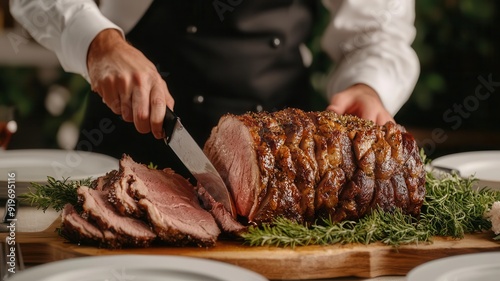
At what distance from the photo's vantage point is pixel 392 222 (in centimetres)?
210

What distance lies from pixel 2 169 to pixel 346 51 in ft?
4.56

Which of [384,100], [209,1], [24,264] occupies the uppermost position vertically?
[209,1]

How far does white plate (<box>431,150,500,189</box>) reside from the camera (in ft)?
8.59

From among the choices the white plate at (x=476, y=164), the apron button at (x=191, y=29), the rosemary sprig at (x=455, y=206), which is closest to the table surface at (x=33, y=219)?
the apron button at (x=191, y=29)

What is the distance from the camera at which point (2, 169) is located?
8.41ft

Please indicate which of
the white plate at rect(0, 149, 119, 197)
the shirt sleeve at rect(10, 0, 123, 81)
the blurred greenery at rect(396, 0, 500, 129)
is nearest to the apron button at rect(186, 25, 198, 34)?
the shirt sleeve at rect(10, 0, 123, 81)

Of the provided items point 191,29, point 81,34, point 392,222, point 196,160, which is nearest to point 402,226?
point 392,222

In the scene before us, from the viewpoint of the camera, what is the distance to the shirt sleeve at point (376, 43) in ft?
10.1

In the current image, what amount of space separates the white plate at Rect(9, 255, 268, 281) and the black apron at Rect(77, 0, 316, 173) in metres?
1.30

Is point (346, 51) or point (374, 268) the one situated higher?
point (346, 51)

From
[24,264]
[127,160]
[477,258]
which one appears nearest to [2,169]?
[127,160]

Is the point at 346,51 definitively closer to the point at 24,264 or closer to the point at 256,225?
the point at 256,225

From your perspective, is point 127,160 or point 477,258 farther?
point 127,160

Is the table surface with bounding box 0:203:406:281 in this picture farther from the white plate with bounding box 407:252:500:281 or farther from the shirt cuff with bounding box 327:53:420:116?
the shirt cuff with bounding box 327:53:420:116
